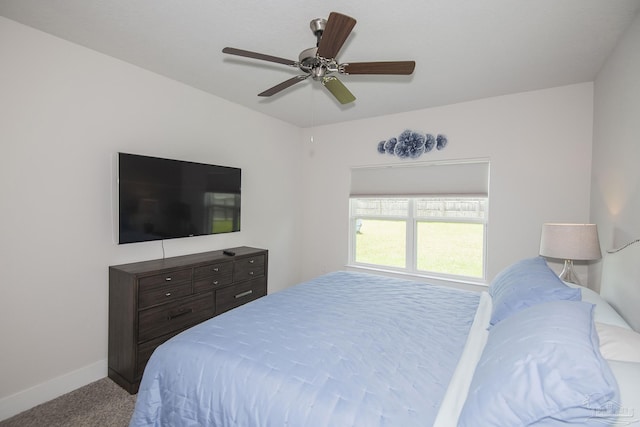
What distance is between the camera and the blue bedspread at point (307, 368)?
1.08 metres

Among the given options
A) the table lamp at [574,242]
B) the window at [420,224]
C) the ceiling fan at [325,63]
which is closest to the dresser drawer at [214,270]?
the ceiling fan at [325,63]

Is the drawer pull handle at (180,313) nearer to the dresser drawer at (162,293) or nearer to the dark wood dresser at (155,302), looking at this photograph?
the dark wood dresser at (155,302)

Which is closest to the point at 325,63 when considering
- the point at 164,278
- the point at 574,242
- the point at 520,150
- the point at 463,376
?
the point at 463,376

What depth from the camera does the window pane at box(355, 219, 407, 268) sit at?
13.3 ft

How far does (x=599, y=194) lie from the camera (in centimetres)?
260

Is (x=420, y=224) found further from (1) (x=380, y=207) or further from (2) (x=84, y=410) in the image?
(2) (x=84, y=410)

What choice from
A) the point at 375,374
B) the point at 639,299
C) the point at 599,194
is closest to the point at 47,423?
the point at 375,374

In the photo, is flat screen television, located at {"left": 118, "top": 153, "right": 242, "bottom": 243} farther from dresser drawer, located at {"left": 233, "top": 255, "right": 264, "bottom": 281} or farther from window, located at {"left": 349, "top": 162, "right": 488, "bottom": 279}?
window, located at {"left": 349, "top": 162, "right": 488, "bottom": 279}

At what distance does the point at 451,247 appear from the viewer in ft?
12.2

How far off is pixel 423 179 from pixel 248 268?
2426 mm

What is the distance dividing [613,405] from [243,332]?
1440mm

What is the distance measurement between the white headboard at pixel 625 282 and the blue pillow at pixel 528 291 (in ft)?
0.61

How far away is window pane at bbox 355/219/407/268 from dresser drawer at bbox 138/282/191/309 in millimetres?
2493

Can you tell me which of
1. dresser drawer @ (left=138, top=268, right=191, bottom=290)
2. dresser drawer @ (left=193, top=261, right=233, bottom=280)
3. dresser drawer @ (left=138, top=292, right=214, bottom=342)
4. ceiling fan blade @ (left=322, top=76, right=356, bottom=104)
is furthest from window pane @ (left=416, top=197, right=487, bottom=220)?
A: dresser drawer @ (left=138, top=268, right=191, bottom=290)
